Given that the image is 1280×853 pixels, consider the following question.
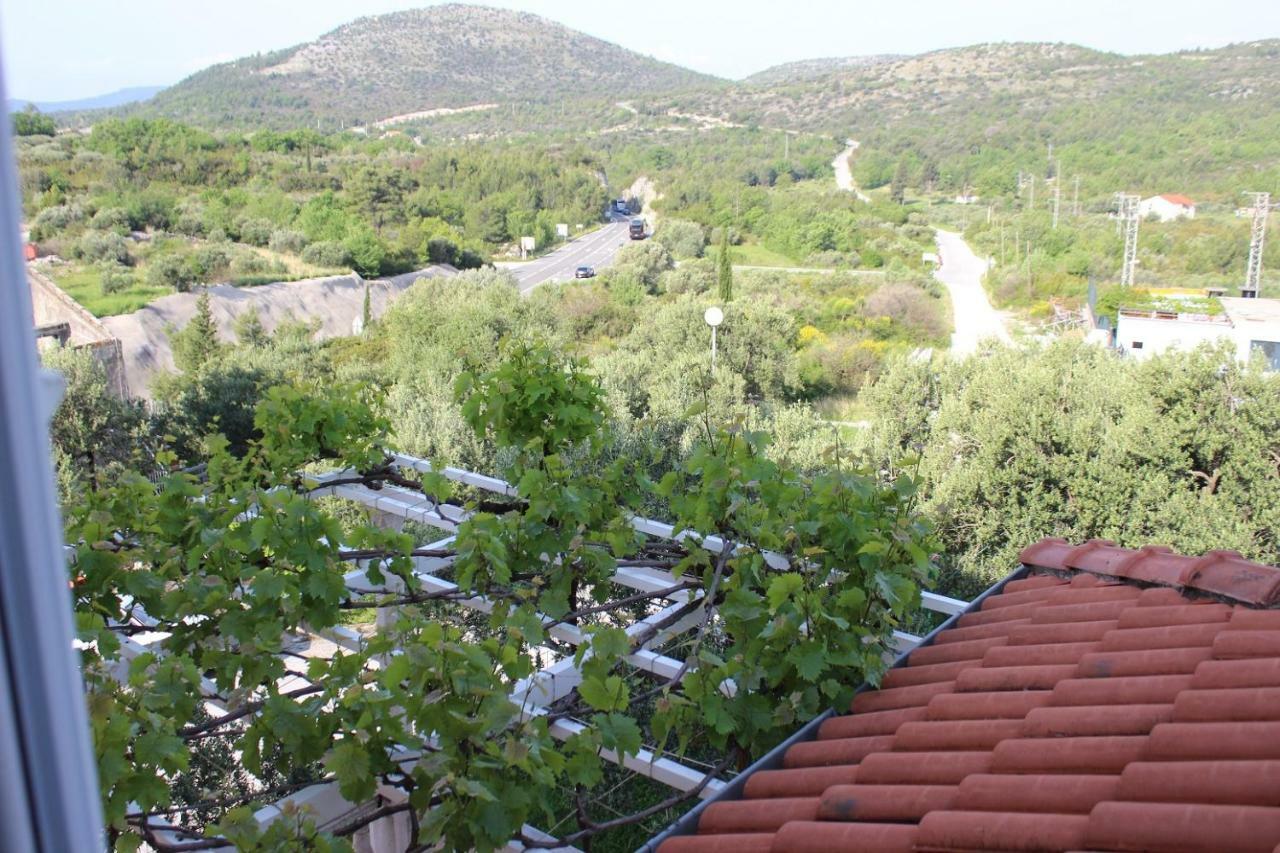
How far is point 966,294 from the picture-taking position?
3038 cm

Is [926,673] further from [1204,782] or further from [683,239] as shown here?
[683,239]

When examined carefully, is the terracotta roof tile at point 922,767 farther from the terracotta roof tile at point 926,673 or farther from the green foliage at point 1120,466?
the green foliage at point 1120,466

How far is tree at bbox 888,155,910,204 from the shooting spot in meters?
46.7

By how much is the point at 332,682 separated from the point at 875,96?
66864mm

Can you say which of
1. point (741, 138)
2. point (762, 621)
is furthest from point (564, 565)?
point (741, 138)

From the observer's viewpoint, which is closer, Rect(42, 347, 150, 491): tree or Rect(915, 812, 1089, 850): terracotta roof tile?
Rect(915, 812, 1089, 850): terracotta roof tile

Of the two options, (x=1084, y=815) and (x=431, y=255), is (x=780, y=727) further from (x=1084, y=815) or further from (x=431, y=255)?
(x=431, y=255)

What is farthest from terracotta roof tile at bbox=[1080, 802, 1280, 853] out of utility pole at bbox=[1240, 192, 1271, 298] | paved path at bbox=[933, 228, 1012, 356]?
utility pole at bbox=[1240, 192, 1271, 298]

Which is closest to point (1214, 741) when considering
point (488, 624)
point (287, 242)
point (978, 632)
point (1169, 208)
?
point (978, 632)

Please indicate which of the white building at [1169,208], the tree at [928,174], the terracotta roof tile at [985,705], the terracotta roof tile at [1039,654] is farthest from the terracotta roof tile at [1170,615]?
the tree at [928,174]

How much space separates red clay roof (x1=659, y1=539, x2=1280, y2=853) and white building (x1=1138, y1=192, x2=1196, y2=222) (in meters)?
37.5

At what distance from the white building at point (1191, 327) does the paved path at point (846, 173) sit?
28029 mm

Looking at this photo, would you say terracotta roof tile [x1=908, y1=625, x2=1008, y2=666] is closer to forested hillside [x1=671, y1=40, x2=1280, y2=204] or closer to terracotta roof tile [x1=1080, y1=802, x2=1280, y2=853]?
terracotta roof tile [x1=1080, y1=802, x2=1280, y2=853]

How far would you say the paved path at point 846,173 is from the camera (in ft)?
154
